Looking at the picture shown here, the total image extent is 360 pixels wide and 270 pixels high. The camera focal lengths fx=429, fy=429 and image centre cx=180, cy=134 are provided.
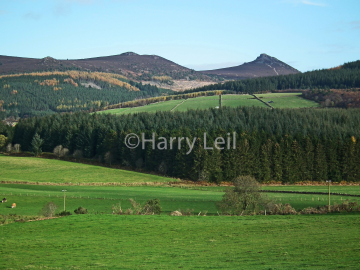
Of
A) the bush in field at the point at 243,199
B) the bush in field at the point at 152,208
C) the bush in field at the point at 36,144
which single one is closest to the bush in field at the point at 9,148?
the bush in field at the point at 36,144

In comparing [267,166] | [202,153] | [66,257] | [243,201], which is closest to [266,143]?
[267,166]

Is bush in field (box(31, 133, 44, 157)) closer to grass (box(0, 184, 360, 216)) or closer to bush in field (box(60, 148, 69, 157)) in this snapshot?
bush in field (box(60, 148, 69, 157))

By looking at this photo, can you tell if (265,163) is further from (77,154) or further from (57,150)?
(57,150)

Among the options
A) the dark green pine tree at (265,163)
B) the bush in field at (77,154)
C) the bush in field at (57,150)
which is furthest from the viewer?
the bush in field at (57,150)

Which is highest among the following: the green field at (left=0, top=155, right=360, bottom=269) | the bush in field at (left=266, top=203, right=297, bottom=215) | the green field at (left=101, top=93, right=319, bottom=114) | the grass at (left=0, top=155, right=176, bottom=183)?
the green field at (left=101, top=93, right=319, bottom=114)

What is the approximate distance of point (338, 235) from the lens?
90.3ft

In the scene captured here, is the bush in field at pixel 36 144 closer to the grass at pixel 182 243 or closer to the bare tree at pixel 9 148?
the bare tree at pixel 9 148

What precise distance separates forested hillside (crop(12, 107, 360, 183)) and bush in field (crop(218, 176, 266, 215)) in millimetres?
40497

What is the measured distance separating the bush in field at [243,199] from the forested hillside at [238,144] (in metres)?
40.5

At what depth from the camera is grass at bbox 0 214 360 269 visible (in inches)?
862

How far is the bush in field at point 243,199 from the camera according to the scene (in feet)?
154

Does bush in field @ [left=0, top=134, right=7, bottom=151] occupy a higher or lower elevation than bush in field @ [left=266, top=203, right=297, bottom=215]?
higher

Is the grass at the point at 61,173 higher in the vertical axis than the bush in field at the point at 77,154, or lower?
lower

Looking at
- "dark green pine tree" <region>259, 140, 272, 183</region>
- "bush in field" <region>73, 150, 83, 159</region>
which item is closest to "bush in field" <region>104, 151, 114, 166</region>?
"bush in field" <region>73, 150, 83, 159</region>
